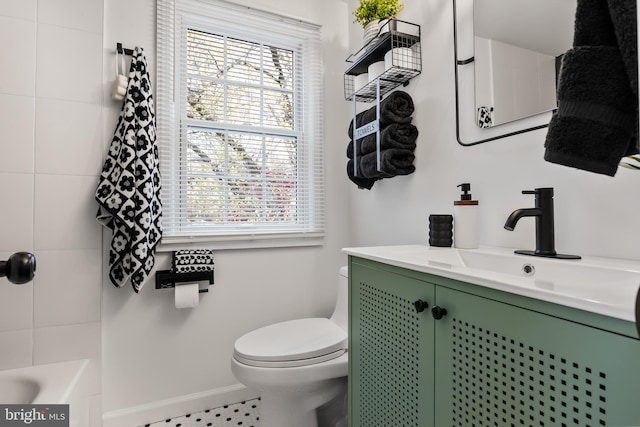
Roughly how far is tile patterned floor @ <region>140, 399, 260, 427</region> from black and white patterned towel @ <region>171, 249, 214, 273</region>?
0.77m

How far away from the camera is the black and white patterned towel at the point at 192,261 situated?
5.65 ft

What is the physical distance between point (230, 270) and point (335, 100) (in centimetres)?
124

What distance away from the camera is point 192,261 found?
174 cm

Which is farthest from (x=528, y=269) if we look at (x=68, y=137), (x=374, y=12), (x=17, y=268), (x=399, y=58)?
(x=68, y=137)

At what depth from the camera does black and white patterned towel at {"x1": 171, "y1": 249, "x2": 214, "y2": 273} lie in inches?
67.7

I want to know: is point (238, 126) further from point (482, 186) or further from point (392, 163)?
point (482, 186)

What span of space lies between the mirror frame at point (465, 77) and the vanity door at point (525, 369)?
30.0 inches

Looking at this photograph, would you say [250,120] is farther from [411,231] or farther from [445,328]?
[445,328]

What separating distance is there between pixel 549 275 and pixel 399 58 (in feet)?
3.70

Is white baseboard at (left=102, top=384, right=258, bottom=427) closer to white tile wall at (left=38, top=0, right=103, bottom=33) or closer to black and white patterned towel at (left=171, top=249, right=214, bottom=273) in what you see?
black and white patterned towel at (left=171, top=249, right=214, bottom=273)

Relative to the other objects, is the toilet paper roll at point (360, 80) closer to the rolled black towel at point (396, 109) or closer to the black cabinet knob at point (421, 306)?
the rolled black towel at point (396, 109)

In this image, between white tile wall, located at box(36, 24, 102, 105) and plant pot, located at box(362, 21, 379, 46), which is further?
plant pot, located at box(362, 21, 379, 46)

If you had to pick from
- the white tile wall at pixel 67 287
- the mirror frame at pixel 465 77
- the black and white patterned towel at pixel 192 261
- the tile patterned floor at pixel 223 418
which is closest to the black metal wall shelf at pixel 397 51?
the mirror frame at pixel 465 77

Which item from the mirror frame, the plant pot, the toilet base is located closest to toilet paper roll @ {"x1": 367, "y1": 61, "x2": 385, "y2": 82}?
the plant pot
